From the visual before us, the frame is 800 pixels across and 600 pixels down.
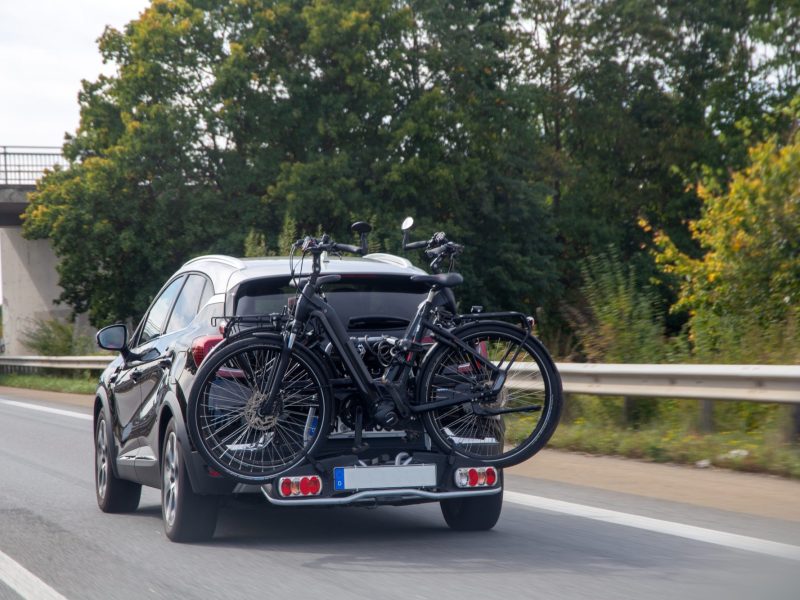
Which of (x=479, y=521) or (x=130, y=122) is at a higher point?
(x=130, y=122)

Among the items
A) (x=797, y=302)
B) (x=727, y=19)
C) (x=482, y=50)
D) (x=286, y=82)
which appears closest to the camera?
(x=797, y=302)

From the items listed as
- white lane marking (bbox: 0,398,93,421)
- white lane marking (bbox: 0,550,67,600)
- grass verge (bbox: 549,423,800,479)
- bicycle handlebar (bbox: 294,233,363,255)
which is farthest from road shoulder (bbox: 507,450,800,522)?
white lane marking (bbox: 0,398,93,421)

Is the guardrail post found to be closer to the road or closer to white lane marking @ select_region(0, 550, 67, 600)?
the road

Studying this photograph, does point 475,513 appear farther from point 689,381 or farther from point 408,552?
point 689,381

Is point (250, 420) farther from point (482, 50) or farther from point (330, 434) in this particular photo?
point (482, 50)

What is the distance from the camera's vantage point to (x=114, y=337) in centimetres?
823

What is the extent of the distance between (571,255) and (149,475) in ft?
137

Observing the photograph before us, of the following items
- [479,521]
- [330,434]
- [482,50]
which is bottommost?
[479,521]

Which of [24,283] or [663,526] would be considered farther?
[24,283]

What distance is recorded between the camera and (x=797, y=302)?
60.3ft

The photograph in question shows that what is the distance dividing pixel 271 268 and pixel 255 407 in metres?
0.96

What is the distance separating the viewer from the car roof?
23.5 ft

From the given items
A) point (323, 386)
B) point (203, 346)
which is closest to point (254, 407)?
point (323, 386)

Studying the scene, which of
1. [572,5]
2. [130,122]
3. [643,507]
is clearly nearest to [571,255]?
[572,5]
